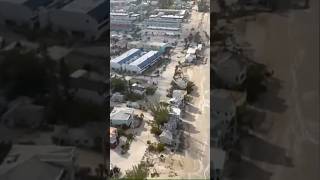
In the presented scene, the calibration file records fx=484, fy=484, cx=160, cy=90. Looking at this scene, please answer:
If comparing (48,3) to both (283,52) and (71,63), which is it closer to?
(71,63)

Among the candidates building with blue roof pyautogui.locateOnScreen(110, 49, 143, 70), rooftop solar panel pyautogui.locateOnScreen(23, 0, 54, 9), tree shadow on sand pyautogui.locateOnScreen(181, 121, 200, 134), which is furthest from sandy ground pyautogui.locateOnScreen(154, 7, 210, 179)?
rooftop solar panel pyautogui.locateOnScreen(23, 0, 54, 9)

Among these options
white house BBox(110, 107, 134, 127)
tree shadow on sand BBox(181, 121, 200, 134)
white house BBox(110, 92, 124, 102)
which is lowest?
tree shadow on sand BBox(181, 121, 200, 134)

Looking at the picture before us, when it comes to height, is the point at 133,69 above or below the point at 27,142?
above

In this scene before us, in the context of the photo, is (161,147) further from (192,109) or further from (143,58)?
(143,58)

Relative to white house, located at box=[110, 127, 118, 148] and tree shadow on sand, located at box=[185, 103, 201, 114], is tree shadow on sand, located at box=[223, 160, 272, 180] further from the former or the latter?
white house, located at box=[110, 127, 118, 148]

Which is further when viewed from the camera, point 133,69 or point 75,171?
point 75,171

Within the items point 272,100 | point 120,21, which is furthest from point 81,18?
point 272,100

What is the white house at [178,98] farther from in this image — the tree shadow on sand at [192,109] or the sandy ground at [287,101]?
the sandy ground at [287,101]

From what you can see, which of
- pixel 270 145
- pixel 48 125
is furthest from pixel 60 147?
pixel 270 145
